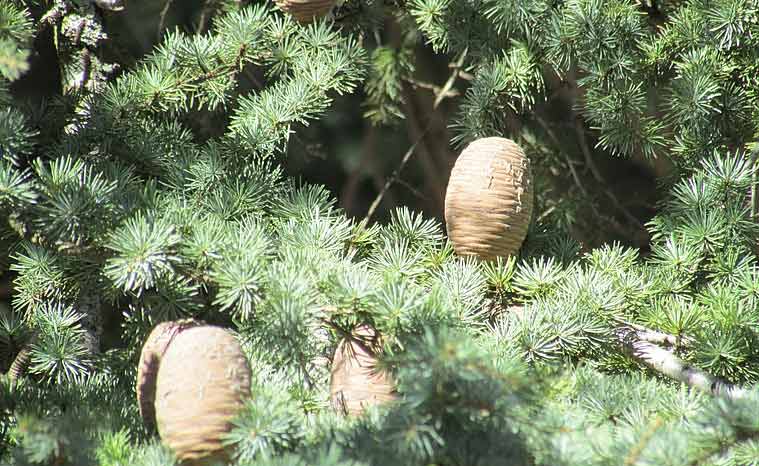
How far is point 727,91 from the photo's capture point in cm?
94

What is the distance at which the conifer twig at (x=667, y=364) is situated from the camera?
2.60ft

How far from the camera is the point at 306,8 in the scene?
985 mm

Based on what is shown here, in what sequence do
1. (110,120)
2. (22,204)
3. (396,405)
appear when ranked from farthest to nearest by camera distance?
(110,120)
(22,204)
(396,405)

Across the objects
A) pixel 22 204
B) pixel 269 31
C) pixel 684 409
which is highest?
pixel 269 31

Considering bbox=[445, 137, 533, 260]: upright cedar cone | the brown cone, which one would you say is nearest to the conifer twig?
bbox=[445, 137, 533, 260]: upright cedar cone

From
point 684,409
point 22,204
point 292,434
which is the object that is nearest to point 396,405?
point 292,434

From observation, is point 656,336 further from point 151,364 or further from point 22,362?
point 22,362

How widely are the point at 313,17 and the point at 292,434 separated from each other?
55 centimetres

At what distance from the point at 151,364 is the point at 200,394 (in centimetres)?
11

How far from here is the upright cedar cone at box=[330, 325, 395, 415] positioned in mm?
725

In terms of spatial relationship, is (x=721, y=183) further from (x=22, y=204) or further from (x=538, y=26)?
(x=22, y=204)

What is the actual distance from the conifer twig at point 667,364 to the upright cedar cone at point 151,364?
1.39 ft

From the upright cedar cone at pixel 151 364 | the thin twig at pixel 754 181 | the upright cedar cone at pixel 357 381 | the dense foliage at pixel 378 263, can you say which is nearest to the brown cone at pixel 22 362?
the dense foliage at pixel 378 263

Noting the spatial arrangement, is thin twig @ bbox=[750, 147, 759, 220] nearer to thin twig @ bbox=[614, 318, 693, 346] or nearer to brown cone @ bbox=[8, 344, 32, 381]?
thin twig @ bbox=[614, 318, 693, 346]
